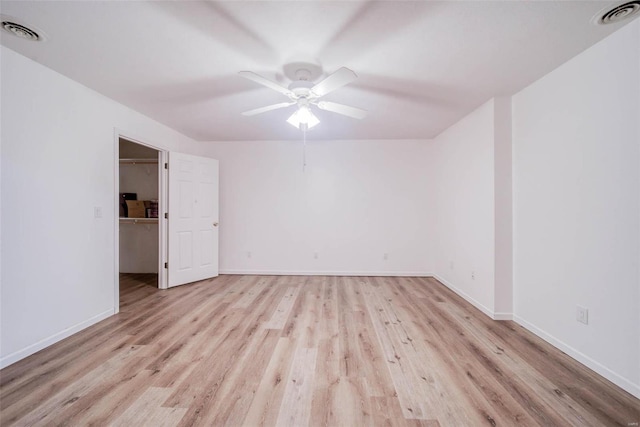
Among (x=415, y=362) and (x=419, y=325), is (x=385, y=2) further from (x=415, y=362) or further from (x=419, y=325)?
(x=419, y=325)

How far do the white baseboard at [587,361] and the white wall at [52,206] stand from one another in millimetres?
4266

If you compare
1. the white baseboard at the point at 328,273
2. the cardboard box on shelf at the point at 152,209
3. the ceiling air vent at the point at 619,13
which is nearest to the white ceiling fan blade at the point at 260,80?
the ceiling air vent at the point at 619,13

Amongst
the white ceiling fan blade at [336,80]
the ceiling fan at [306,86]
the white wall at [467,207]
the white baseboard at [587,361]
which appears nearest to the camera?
the white baseboard at [587,361]

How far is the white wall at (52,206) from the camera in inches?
74.7

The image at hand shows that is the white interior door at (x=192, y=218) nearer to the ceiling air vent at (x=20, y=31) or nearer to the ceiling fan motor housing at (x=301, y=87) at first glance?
the ceiling air vent at (x=20, y=31)

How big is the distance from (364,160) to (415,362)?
3.30m

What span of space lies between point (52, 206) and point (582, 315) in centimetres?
441

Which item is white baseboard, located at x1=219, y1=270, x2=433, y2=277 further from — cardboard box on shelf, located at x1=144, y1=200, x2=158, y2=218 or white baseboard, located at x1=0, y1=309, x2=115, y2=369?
white baseboard, located at x1=0, y1=309, x2=115, y2=369

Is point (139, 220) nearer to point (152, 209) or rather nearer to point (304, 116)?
point (152, 209)

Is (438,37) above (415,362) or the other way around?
above

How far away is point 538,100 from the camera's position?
7.64 feet

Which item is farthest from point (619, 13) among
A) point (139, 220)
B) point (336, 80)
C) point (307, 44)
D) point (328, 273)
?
point (139, 220)

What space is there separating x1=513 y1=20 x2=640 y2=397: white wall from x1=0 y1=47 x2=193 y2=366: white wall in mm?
4301

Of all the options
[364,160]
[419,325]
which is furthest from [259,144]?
[419,325]
